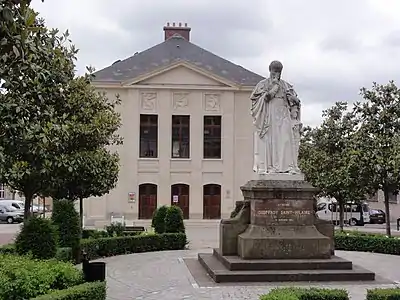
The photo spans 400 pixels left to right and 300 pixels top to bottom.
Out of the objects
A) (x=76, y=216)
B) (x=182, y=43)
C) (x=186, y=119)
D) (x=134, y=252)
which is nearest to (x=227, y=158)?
(x=186, y=119)

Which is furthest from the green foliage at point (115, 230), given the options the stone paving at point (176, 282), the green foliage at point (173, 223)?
the stone paving at point (176, 282)

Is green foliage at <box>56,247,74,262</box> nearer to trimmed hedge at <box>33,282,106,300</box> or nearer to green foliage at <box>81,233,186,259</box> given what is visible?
green foliage at <box>81,233,186,259</box>

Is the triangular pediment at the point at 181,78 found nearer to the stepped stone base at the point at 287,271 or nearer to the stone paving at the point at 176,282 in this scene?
the stone paving at the point at 176,282

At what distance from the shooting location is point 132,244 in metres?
18.7

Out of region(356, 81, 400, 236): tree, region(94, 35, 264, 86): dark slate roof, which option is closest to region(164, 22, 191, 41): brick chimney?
region(94, 35, 264, 86): dark slate roof

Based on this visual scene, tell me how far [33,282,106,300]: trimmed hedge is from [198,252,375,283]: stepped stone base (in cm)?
337

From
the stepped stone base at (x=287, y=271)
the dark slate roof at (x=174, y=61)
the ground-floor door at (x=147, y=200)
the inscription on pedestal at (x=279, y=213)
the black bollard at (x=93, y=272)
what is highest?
the dark slate roof at (x=174, y=61)

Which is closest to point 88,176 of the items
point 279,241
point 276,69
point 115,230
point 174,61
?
point 115,230

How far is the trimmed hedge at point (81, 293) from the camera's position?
7551 mm

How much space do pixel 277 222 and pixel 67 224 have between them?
5.81 meters

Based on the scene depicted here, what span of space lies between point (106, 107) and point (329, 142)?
14.1 metres

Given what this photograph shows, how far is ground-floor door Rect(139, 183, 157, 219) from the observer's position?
127 feet

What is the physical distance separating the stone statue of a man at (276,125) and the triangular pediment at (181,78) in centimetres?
2595

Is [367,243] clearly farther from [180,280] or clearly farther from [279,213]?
[180,280]
